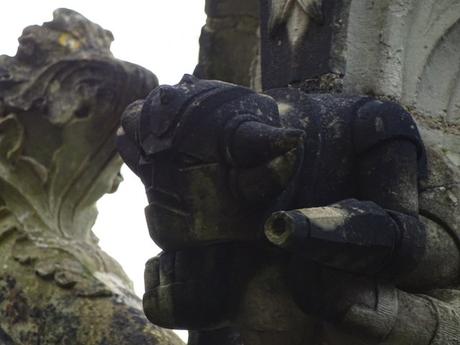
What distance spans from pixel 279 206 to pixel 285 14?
599 millimetres

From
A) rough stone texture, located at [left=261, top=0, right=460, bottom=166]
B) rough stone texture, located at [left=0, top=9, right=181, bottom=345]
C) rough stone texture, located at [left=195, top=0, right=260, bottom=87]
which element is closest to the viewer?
rough stone texture, located at [left=261, top=0, right=460, bottom=166]

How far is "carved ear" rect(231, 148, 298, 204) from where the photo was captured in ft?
10.5

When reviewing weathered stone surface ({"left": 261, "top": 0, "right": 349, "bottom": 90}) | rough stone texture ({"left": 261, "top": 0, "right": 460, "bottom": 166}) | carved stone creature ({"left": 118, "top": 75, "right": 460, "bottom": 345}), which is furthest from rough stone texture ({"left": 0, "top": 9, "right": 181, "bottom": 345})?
carved stone creature ({"left": 118, "top": 75, "right": 460, "bottom": 345})

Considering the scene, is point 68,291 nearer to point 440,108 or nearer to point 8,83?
point 8,83

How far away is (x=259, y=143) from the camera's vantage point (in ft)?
10.5

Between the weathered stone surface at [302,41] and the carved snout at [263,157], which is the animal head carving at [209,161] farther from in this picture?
the weathered stone surface at [302,41]

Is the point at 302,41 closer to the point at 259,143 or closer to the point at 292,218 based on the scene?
the point at 259,143

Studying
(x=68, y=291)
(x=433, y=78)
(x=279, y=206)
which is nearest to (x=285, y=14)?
(x=433, y=78)

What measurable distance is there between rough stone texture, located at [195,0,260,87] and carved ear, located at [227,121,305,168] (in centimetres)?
109

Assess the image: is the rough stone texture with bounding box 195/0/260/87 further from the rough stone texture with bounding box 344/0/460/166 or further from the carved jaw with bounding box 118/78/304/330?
the carved jaw with bounding box 118/78/304/330

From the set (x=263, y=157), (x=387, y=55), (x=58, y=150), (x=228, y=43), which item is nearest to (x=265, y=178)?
(x=263, y=157)

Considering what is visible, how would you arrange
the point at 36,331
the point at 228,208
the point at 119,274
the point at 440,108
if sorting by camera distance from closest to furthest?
1. the point at 228,208
2. the point at 440,108
3. the point at 36,331
4. the point at 119,274

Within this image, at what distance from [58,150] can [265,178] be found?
1.84 m

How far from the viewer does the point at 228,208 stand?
3.27 meters
